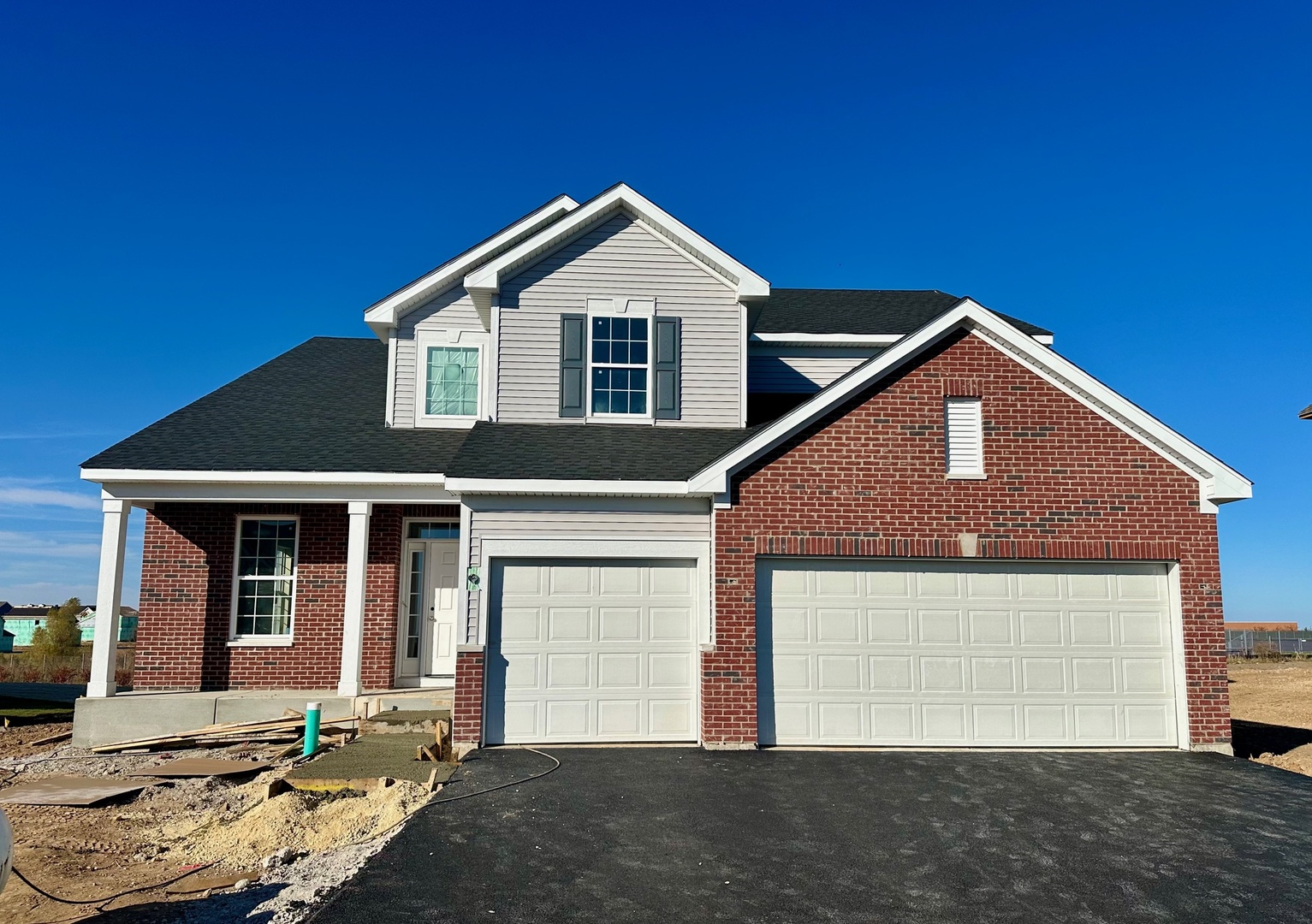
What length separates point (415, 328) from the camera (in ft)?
50.8

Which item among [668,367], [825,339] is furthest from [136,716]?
[825,339]

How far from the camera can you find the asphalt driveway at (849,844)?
6121 mm

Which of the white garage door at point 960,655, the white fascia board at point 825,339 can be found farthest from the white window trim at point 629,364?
the white garage door at point 960,655

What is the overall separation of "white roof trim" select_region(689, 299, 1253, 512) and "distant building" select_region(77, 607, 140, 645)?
34070 mm

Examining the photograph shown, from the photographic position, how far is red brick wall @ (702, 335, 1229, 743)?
37.1ft

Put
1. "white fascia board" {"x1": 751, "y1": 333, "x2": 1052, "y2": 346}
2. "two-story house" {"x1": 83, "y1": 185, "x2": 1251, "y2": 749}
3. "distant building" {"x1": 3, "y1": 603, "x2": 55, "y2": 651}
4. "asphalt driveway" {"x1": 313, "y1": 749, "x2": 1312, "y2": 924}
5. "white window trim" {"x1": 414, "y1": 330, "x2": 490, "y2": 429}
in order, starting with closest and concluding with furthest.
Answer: "asphalt driveway" {"x1": 313, "y1": 749, "x2": 1312, "y2": 924}, "two-story house" {"x1": 83, "y1": 185, "x2": 1251, "y2": 749}, "white window trim" {"x1": 414, "y1": 330, "x2": 490, "y2": 429}, "white fascia board" {"x1": 751, "y1": 333, "x2": 1052, "y2": 346}, "distant building" {"x1": 3, "y1": 603, "x2": 55, "y2": 651}

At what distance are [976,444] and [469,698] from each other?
6.94 meters

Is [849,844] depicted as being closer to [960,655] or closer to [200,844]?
[960,655]

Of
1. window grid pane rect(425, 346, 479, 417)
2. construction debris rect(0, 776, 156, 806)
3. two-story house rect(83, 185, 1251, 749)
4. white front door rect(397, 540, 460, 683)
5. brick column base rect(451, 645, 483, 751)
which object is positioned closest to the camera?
construction debris rect(0, 776, 156, 806)

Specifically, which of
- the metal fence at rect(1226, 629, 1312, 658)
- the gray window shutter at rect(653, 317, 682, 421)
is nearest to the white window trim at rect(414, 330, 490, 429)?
the gray window shutter at rect(653, 317, 682, 421)

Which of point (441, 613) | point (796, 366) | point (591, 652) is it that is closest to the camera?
point (591, 652)

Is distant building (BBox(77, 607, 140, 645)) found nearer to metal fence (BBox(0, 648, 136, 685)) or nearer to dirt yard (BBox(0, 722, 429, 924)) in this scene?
metal fence (BBox(0, 648, 136, 685))

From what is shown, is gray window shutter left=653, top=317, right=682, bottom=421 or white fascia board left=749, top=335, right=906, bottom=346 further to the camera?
white fascia board left=749, top=335, right=906, bottom=346

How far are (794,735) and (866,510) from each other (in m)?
2.85
